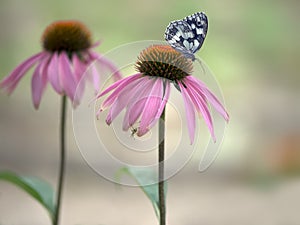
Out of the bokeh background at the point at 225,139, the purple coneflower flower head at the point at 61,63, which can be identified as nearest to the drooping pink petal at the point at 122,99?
the purple coneflower flower head at the point at 61,63

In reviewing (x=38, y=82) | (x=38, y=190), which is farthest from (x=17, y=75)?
(x=38, y=190)

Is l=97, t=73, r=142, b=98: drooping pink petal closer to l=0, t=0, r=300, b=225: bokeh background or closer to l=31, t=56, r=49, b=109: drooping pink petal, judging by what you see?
l=31, t=56, r=49, b=109: drooping pink petal

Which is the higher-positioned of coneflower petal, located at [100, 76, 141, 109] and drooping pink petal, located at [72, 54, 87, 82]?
drooping pink petal, located at [72, 54, 87, 82]

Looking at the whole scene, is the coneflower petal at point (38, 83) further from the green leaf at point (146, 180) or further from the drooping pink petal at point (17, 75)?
the green leaf at point (146, 180)

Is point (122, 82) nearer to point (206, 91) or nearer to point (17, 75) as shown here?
point (206, 91)

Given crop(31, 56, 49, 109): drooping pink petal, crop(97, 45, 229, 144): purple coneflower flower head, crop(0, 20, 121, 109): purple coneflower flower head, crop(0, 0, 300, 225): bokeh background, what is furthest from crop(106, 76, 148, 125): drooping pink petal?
crop(0, 0, 300, 225): bokeh background

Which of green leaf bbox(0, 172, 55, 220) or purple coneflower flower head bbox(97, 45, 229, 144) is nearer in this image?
purple coneflower flower head bbox(97, 45, 229, 144)

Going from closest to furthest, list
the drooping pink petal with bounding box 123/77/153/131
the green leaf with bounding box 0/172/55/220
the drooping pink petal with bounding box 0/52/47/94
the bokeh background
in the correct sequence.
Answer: the drooping pink petal with bounding box 123/77/153/131 → the green leaf with bounding box 0/172/55/220 → the drooping pink petal with bounding box 0/52/47/94 → the bokeh background
